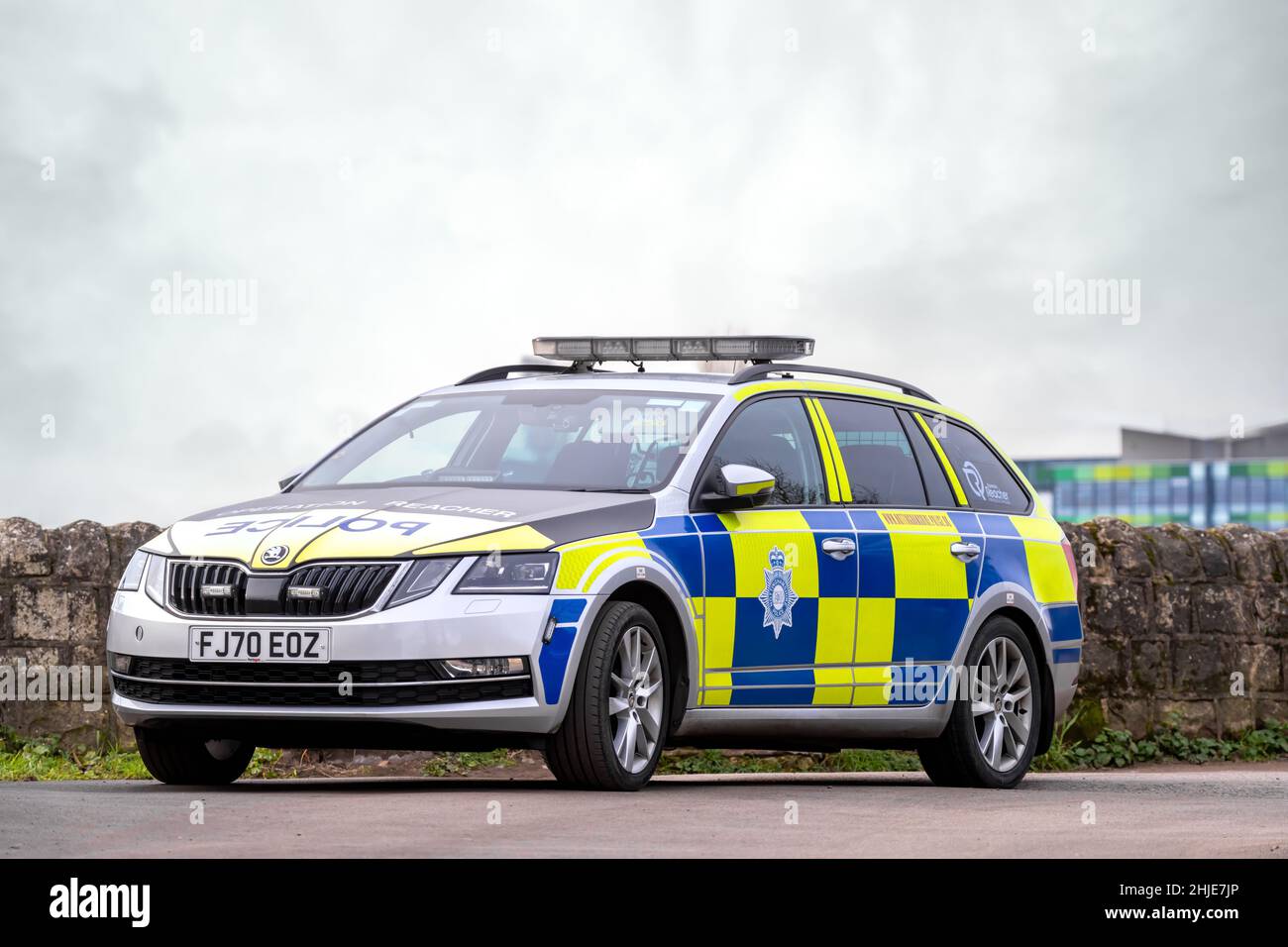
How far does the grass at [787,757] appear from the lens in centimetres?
1132

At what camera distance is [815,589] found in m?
8.88

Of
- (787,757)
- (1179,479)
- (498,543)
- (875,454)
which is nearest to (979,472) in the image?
(875,454)

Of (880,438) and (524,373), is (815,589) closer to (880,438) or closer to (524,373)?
(880,438)

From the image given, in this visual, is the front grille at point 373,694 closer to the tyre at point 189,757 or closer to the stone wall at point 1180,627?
the tyre at point 189,757

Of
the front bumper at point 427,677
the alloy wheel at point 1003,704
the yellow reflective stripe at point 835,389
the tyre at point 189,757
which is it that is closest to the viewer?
the front bumper at point 427,677

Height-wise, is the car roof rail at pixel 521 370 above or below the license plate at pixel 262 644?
above

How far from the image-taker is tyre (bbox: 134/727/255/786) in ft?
27.7

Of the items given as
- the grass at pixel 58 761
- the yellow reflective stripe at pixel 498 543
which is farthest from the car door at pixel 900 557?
the grass at pixel 58 761

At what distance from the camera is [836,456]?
9.39 metres

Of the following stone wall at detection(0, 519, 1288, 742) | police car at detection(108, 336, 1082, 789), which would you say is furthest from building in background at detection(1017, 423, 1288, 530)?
police car at detection(108, 336, 1082, 789)

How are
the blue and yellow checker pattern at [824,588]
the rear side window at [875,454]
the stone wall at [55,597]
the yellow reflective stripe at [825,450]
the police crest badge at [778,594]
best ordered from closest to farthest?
the blue and yellow checker pattern at [824,588], the police crest badge at [778,594], the yellow reflective stripe at [825,450], the rear side window at [875,454], the stone wall at [55,597]

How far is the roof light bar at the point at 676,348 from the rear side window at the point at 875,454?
0.33 metres

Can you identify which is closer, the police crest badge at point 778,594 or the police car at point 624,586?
the police car at point 624,586
